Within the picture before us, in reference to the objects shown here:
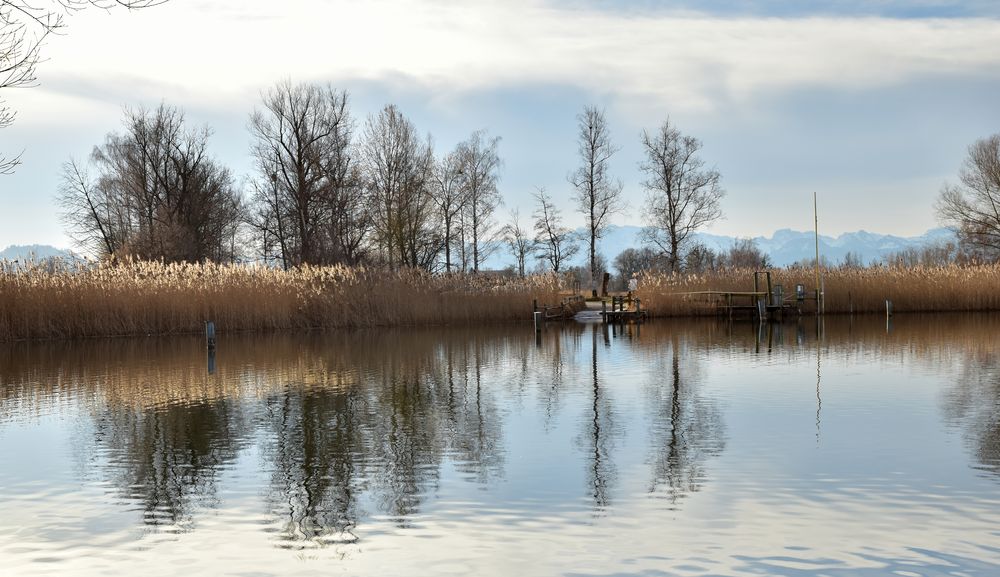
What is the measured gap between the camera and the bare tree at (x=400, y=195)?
1764 inches

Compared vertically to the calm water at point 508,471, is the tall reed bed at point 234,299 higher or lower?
higher

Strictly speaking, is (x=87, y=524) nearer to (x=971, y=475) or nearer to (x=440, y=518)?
(x=440, y=518)

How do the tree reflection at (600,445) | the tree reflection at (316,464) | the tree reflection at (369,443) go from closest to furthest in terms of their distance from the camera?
the tree reflection at (316,464) < the tree reflection at (369,443) < the tree reflection at (600,445)

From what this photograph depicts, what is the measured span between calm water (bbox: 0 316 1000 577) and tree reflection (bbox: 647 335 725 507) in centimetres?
4

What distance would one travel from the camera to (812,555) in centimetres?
524

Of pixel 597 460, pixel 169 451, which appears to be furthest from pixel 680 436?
pixel 169 451

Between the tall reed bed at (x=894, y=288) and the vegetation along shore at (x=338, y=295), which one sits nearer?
the vegetation along shore at (x=338, y=295)

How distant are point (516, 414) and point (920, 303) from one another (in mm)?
30732

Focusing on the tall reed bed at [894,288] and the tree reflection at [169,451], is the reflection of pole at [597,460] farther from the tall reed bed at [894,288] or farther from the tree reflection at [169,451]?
the tall reed bed at [894,288]

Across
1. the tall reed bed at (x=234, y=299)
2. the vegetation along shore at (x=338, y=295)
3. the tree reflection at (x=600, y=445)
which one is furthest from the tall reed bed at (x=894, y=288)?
the tree reflection at (x=600, y=445)

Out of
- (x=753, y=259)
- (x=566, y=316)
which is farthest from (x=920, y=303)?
(x=753, y=259)

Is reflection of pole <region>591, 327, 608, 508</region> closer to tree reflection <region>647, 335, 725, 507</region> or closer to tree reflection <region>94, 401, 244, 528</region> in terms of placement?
tree reflection <region>647, 335, 725, 507</region>

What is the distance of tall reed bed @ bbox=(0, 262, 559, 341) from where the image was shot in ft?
80.4

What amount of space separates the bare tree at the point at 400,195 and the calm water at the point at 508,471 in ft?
98.0
